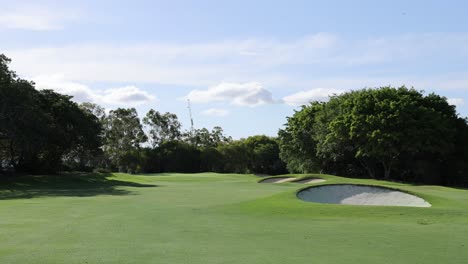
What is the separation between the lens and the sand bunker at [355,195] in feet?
78.7

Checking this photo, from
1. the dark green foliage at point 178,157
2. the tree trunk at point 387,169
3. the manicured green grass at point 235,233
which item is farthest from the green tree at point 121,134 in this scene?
the manicured green grass at point 235,233

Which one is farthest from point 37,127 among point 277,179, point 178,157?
point 178,157

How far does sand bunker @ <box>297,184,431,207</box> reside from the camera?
2398 centimetres

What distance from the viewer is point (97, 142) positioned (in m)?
55.7

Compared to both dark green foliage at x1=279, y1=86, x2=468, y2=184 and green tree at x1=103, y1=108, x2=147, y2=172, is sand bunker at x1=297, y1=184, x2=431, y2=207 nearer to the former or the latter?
dark green foliage at x1=279, y1=86, x2=468, y2=184

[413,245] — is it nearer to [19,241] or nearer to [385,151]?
[19,241]

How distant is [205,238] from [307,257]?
328 centimetres

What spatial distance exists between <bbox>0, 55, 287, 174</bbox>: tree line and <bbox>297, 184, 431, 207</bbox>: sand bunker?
27206 millimetres

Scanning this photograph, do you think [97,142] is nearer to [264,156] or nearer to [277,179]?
[277,179]

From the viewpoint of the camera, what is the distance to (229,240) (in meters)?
12.0

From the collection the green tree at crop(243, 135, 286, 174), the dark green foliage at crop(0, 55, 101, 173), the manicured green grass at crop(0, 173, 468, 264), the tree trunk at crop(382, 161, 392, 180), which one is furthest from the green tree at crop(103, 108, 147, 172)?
the manicured green grass at crop(0, 173, 468, 264)

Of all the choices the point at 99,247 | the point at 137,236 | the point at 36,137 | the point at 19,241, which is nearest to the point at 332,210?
the point at 137,236

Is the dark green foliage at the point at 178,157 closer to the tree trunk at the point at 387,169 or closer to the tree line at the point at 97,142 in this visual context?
the tree line at the point at 97,142

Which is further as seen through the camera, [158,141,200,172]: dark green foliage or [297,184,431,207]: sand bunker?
[158,141,200,172]: dark green foliage
